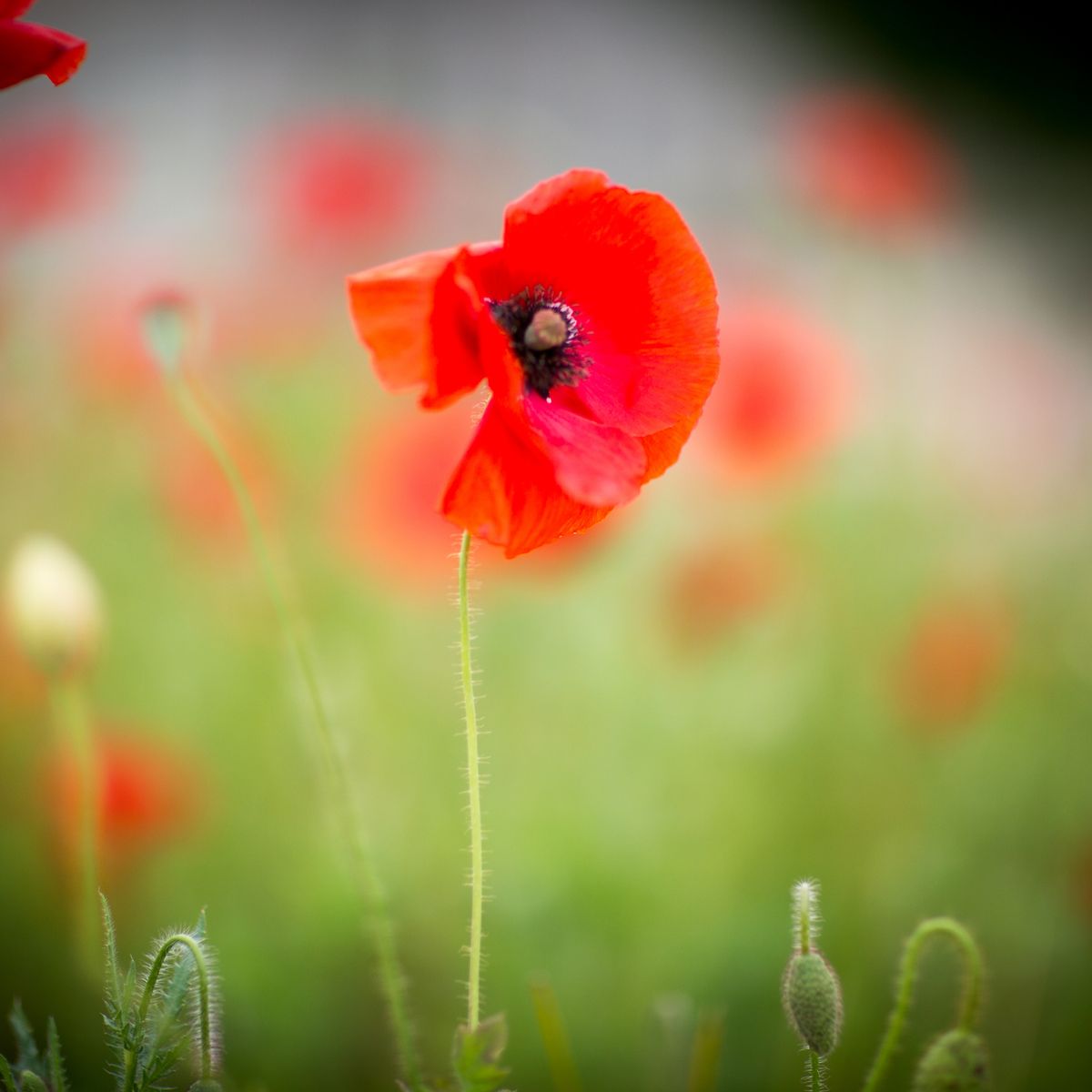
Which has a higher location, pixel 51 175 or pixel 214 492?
pixel 51 175

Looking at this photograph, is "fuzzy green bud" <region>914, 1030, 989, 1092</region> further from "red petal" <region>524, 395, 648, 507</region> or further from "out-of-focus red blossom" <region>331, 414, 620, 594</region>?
"out-of-focus red blossom" <region>331, 414, 620, 594</region>

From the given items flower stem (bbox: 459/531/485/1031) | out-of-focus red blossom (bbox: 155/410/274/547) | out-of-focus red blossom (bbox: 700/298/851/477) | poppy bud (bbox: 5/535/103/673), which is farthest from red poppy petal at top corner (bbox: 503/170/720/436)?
out-of-focus red blossom (bbox: 700/298/851/477)

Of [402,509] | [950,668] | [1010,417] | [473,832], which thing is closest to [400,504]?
→ [402,509]

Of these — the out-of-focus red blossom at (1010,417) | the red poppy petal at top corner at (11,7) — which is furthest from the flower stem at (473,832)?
the out-of-focus red blossom at (1010,417)

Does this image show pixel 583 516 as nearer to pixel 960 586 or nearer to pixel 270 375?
pixel 960 586

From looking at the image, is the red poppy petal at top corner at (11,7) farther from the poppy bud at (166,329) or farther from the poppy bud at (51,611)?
the poppy bud at (51,611)

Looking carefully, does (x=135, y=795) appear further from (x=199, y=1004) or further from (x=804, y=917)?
(x=804, y=917)

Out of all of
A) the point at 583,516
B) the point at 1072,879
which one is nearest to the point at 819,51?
the point at 1072,879
